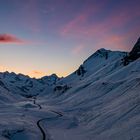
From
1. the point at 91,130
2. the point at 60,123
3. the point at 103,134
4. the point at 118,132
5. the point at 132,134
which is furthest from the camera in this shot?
the point at 60,123

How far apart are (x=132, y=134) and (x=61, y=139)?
12778 millimetres

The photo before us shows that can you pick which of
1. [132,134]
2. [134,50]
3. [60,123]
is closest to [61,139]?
[132,134]

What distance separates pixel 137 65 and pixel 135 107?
9821cm

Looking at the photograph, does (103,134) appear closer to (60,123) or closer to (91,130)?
(91,130)

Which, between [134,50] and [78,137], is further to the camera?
[134,50]

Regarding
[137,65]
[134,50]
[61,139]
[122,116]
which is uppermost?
[134,50]

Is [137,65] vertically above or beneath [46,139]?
above

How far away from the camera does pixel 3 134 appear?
4269 centimetres

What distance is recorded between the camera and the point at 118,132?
4191 cm

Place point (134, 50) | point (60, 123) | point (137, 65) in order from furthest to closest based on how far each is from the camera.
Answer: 1. point (134, 50)
2. point (137, 65)
3. point (60, 123)

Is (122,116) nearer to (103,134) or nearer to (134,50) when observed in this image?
(103,134)

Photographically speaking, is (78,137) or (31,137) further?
(78,137)

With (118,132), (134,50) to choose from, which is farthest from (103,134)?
(134,50)

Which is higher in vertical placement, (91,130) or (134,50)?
(134,50)
